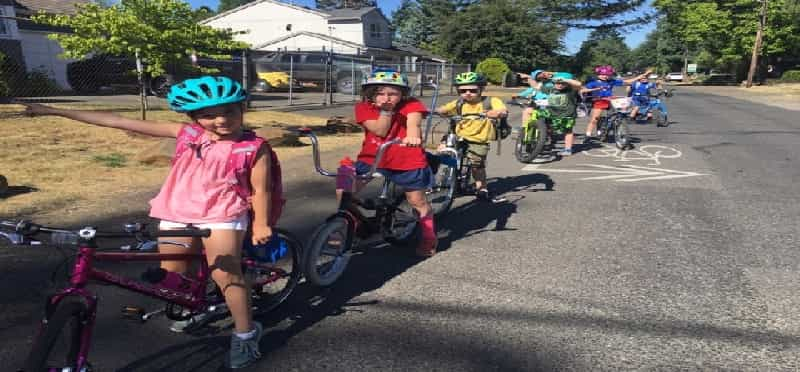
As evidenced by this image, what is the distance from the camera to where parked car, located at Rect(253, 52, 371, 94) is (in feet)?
85.2

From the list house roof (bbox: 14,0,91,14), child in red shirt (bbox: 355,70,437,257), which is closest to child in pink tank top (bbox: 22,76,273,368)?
child in red shirt (bbox: 355,70,437,257)

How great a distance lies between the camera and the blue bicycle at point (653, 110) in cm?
1515

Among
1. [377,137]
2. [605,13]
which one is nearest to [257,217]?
[377,137]

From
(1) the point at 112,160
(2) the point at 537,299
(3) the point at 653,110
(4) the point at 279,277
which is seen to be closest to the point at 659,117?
(3) the point at 653,110

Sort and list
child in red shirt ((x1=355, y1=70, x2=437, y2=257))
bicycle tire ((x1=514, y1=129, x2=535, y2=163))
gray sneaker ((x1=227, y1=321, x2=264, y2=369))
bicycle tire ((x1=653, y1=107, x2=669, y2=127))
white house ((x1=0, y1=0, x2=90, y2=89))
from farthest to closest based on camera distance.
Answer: white house ((x1=0, y1=0, x2=90, y2=89)), bicycle tire ((x1=653, y1=107, x2=669, y2=127)), bicycle tire ((x1=514, y1=129, x2=535, y2=163)), child in red shirt ((x1=355, y1=70, x2=437, y2=257)), gray sneaker ((x1=227, y1=321, x2=264, y2=369))

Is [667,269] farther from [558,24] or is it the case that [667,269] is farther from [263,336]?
[558,24]

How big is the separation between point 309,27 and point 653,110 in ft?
124

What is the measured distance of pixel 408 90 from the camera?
424cm

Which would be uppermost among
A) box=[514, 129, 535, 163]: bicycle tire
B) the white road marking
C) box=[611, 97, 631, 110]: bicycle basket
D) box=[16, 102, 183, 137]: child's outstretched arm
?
box=[16, 102, 183, 137]: child's outstretched arm

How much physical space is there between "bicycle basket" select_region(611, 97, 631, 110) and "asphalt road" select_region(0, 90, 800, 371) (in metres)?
4.73

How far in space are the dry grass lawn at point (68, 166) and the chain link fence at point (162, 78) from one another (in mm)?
1976

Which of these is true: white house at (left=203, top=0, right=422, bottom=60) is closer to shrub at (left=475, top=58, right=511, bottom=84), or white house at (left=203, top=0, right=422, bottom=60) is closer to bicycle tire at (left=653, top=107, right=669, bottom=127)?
shrub at (left=475, top=58, right=511, bottom=84)

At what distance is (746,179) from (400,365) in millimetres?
7402

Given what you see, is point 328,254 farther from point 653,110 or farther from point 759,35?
point 759,35
